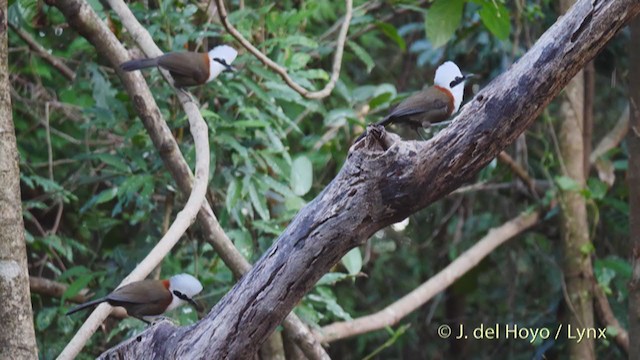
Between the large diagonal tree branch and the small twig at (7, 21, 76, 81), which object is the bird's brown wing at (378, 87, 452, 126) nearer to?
the large diagonal tree branch

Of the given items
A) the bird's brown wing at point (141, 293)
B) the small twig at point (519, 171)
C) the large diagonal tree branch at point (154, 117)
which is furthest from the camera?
the small twig at point (519, 171)

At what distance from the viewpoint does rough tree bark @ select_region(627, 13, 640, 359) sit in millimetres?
4051

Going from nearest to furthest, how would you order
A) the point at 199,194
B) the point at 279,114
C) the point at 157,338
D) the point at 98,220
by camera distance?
the point at 157,338, the point at 199,194, the point at 279,114, the point at 98,220

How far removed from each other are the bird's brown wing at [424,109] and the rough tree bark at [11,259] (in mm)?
1195

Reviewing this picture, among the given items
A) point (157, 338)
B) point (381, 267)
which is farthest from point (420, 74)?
point (157, 338)

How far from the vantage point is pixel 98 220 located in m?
4.44

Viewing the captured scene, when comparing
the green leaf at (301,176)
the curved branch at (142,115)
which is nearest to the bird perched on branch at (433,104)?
the curved branch at (142,115)

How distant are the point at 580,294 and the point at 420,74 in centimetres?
223

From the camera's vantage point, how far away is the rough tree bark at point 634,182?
4.05 metres

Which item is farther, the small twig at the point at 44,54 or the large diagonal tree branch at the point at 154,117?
the small twig at the point at 44,54

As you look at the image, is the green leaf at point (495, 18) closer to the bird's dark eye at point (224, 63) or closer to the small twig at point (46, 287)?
the bird's dark eye at point (224, 63)

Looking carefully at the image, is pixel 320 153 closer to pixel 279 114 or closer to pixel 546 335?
pixel 279 114

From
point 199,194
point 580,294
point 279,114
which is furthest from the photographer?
point 580,294

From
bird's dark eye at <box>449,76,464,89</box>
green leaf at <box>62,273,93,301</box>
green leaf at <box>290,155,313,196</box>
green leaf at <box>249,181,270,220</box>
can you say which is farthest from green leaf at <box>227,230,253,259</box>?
bird's dark eye at <box>449,76,464,89</box>
